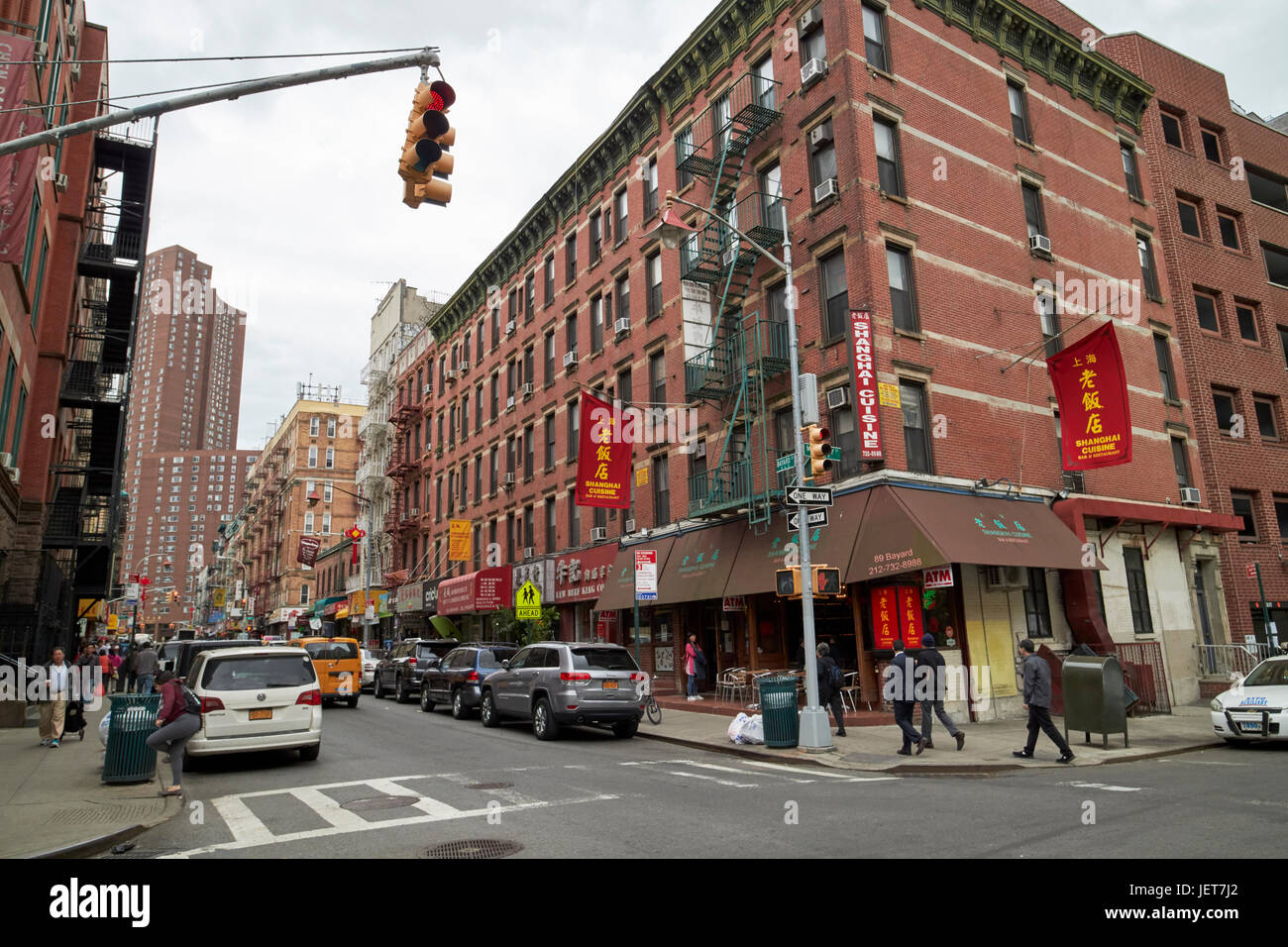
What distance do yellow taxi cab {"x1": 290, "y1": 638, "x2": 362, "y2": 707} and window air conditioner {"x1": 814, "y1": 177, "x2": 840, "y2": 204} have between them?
18222 millimetres

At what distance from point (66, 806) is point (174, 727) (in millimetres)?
1242

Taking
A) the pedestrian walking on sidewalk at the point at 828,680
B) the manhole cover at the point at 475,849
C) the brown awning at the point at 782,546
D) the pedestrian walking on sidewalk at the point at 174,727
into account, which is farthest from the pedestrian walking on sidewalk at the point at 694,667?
the manhole cover at the point at 475,849

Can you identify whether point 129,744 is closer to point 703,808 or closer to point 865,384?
point 703,808

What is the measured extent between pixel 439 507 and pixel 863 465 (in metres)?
30.6

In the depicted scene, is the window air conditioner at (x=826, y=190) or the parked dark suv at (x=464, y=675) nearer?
the window air conditioner at (x=826, y=190)

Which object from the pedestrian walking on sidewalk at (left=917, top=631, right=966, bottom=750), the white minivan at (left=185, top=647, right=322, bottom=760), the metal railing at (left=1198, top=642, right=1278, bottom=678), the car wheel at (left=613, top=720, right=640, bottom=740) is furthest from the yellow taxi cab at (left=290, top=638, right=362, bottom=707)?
the metal railing at (left=1198, top=642, right=1278, bottom=678)

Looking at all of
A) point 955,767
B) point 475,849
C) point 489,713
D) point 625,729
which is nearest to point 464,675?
point 489,713

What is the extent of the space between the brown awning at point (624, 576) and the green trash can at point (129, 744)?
1471cm

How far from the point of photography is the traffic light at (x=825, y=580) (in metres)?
13.7

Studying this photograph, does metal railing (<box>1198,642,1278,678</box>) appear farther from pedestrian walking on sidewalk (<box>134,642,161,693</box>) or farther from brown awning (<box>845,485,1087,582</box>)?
pedestrian walking on sidewalk (<box>134,642,161,693</box>)

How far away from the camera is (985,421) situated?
64.7 feet

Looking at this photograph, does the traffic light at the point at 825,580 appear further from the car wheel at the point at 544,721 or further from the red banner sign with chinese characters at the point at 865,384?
the car wheel at the point at 544,721

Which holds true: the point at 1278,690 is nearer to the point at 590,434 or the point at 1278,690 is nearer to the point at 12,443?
the point at 590,434
